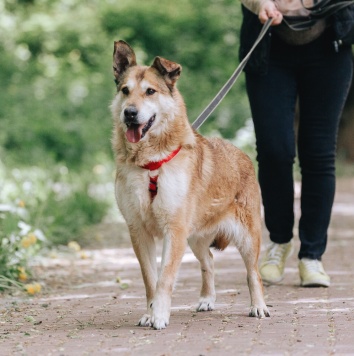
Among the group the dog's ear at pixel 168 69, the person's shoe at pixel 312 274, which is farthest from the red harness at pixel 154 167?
the person's shoe at pixel 312 274

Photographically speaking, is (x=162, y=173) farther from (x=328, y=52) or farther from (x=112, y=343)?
(x=328, y=52)

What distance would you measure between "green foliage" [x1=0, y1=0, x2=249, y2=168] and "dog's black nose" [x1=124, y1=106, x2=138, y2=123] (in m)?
7.95

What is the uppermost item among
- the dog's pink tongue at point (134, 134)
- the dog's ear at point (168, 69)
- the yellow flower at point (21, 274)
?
the dog's ear at point (168, 69)

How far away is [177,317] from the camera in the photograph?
19.0ft

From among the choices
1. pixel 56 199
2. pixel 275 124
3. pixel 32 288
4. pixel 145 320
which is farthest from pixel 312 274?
pixel 56 199

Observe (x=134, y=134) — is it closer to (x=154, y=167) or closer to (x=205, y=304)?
(x=154, y=167)

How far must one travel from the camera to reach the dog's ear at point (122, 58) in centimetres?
574

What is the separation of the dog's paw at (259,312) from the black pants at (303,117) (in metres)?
1.37

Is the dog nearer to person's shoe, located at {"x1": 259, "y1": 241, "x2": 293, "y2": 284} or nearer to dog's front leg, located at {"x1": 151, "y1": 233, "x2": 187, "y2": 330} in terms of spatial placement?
dog's front leg, located at {"x1": 151, "y1": 233, "x2": 187, "y2": 330}

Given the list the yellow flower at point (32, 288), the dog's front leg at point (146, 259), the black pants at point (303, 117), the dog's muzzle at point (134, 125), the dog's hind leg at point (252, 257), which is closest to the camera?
the dog's muzzle at point (134, 125)

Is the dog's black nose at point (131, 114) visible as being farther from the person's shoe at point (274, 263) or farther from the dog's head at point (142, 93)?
the person's shoe at point (274, 263)

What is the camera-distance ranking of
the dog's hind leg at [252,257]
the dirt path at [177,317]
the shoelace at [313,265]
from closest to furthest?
the dirt path at [177,317]
the dog's hind leg at [252,257]
the shoelace at [313,265]

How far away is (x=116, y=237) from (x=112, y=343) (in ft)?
17.7

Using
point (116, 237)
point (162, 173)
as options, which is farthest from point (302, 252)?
point (116, 237)
